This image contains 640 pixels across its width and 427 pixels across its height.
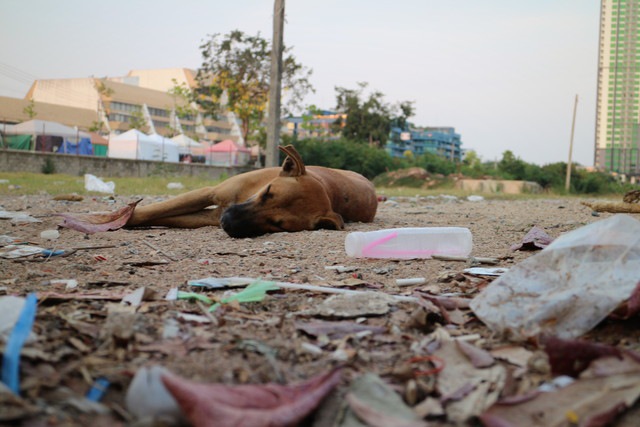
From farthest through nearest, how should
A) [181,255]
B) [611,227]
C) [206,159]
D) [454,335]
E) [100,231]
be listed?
[206,159]
[100,231]
[181,255]
[611,227]
[454,335]

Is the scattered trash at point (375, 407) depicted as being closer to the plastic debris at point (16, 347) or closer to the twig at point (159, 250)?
the plastic debris at point (16, 347)

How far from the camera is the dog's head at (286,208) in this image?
483 centimetres

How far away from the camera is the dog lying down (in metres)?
4.93

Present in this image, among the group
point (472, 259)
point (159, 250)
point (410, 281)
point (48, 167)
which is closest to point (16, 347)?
point (410, 281)

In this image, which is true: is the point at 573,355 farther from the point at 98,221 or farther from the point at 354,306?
the point at 98,221

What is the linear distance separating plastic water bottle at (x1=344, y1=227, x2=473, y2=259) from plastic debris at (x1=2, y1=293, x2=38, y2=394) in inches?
96.9

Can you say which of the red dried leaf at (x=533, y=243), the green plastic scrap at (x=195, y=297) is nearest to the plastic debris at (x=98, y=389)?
the green plastic scrap at (x=195, y=297)

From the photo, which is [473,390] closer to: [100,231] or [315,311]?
[315,311]

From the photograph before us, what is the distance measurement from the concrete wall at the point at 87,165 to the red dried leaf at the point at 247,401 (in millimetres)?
20303

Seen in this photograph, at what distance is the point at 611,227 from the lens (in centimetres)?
250

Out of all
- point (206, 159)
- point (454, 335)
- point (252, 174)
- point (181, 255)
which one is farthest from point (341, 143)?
point (454, 335)

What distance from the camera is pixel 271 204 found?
5012mm

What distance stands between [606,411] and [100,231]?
456 cm

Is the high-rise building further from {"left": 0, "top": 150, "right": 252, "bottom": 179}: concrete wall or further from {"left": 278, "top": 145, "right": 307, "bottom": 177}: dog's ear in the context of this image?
{"left": 278, "top": 145, "right": 307, "bottom": 177}: dog's ear
